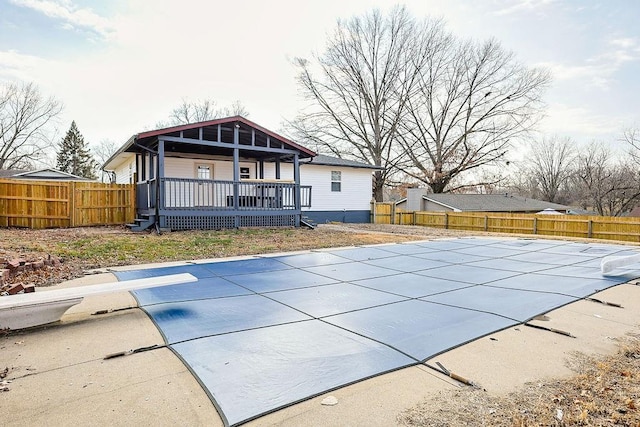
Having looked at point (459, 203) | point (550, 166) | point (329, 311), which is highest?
point (550, 166)

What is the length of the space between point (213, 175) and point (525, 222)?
52.2 feet

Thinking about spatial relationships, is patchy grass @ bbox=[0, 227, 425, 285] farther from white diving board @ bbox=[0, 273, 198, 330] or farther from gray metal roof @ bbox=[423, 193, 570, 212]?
gray metal roof @ bbox=[423, 193, 570, 212]

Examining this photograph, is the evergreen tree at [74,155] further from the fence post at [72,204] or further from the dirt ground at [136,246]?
the dirt ground at [136,246]

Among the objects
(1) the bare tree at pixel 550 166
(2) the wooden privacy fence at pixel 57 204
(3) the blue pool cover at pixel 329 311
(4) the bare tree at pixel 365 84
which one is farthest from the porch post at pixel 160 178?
(1) the bare tree at pixel 550 166

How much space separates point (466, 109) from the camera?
27672 millimetres

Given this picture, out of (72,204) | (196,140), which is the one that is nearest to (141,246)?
(196,140)

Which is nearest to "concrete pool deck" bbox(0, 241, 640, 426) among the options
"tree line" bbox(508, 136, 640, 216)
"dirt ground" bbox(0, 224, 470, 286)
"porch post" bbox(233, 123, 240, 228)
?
"dirt ground" bbox(0, 224, 470, 286)

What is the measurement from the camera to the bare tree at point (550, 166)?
40.5 meters

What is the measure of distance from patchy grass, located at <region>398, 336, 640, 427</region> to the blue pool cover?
0.53 m

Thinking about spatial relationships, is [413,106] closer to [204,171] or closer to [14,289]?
[204,171]

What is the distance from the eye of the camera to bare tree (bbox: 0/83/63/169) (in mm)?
28688

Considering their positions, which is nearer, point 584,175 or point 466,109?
point 466,109

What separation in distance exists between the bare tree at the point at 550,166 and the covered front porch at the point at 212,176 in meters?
37.4

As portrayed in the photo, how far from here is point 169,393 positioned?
221 cm
